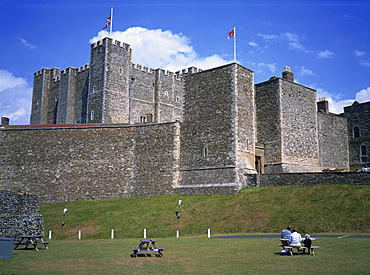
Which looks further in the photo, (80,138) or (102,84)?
(102,84)

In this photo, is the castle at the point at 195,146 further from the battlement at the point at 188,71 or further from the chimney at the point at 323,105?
the battlement at the point at 188,71

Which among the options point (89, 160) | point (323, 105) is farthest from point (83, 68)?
point (323, 105)

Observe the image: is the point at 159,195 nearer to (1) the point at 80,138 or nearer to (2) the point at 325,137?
(1) the point at 80,138

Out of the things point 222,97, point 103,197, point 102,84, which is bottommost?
point 103,197

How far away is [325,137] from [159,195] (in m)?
19.1

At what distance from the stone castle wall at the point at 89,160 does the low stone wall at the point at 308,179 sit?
7052 millimetres

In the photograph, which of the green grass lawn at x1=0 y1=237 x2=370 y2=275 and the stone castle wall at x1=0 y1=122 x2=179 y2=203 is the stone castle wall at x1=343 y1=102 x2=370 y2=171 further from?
the green grass lawn at x1=0 y1=237 x2=370 y2=275

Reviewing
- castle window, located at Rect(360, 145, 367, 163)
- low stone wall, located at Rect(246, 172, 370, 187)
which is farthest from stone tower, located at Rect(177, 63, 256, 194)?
castle window, located at Rect(360, 145, 367, 163)

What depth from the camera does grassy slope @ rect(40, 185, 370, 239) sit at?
23.0 metres

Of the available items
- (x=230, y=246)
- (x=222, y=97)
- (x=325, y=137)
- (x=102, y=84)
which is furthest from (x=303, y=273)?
(x=102, y=84)

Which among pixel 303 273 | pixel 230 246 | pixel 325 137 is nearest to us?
pixel 303 273

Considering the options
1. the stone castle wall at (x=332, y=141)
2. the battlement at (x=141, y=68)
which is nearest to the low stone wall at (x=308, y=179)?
the stone castle wall at (x=332, y=141)

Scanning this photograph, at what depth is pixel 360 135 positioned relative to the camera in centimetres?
4494

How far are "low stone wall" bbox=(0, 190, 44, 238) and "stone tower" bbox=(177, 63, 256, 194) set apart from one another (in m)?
12.3
